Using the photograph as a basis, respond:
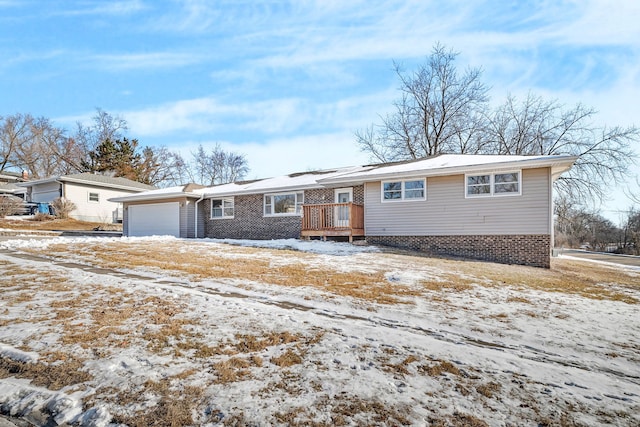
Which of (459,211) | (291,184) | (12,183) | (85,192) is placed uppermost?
(12,183)

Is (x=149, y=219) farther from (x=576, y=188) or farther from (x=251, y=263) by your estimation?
(x=576, y=188)

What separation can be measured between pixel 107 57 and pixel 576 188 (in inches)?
1097

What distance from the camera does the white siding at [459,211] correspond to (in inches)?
426

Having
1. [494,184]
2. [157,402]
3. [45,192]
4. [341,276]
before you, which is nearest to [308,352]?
[157,402]

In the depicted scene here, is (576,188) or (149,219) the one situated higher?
(576,188)

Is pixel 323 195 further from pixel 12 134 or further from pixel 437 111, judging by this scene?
pixel 12 134

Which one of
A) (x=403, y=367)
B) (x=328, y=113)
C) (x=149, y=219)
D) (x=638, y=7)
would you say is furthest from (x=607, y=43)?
(x=149, y=219)

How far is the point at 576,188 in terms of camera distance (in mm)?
22688

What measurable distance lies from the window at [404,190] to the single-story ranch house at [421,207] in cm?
4

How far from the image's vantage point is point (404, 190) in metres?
12.9

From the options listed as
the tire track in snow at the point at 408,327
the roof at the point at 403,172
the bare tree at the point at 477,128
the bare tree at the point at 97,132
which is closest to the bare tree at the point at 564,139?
the bare tree at the point at 477,128

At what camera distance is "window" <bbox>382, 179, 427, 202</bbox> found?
12.6 metres

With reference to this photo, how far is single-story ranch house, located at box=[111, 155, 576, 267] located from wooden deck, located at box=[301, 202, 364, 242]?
1.6 inches

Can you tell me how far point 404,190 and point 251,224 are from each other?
772 cm
